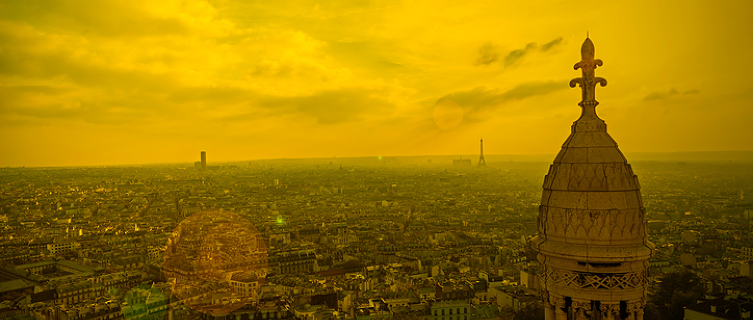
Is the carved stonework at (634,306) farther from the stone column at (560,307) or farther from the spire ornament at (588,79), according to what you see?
the spire ornament at (588,79)

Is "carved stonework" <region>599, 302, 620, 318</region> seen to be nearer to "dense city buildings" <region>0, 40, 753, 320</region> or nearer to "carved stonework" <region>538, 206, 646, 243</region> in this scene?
"dense city buildings" <region>0, 40, 753, 320</region>

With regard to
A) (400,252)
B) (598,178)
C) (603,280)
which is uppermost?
(598,178)

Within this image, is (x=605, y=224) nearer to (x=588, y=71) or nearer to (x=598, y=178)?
(x=598, y=178)

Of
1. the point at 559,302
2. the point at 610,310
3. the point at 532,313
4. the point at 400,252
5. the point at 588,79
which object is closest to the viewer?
the point at 610,310

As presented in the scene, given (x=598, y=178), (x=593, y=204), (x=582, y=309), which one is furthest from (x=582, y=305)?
(x=598, y=178)

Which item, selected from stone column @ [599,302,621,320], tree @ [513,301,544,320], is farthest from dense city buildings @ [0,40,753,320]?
tree @ [513,301,544,320]

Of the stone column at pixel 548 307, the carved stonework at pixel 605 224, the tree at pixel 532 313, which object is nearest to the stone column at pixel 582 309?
the stone column at pixel 548 307
